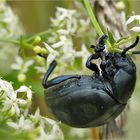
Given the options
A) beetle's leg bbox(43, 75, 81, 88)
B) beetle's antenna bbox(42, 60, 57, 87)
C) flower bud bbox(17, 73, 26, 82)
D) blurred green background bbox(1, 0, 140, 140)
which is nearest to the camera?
beetle's leg bbox(43, 75, 81, 88)

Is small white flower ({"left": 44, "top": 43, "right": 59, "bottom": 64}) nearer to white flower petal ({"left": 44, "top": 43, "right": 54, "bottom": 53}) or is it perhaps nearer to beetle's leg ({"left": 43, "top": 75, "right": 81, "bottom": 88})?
white flower petal ({"left": 44, "top": 43, "right": 54, "bottom": 53})

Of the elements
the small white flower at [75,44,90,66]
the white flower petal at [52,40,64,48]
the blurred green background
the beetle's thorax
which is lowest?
the beetle's thorax

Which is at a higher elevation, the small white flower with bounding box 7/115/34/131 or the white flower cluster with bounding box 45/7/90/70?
the white flower cluster with bounding box 45/7/90/70

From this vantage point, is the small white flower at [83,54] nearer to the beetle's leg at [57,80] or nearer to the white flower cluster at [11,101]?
the beetle's leg at [57,80]

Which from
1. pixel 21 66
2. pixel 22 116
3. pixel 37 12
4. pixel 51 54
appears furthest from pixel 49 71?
pixel 37 12

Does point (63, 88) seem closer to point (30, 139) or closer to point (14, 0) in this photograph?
point (30, 139)

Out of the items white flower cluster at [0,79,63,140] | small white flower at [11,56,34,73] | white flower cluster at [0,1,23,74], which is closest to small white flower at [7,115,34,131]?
white flower cluster at [0,79,63,140]

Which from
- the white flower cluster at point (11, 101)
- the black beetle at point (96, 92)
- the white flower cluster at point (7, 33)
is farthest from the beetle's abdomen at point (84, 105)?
the white flower cluster at point (7, 33)

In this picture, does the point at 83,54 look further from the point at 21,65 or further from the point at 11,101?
the point at 11,101

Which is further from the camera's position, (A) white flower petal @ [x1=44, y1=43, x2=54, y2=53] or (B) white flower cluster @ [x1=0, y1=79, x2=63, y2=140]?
(A) white flower petal @ [x1=44, y1=43, x2=54, y2=53]
